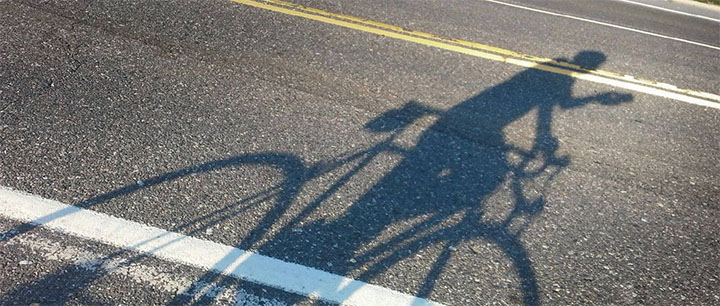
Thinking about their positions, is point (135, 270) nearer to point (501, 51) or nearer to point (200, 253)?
point (200, 253)

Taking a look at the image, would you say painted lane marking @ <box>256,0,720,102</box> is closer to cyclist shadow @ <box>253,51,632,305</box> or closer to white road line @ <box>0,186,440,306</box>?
cyclist shadow @ <box>253,51,632,305</box>

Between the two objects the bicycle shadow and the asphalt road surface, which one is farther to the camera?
the bicycle shadow

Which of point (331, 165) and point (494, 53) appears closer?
point (331, 165)

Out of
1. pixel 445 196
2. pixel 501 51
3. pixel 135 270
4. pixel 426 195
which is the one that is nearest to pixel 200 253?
pixel 135 270

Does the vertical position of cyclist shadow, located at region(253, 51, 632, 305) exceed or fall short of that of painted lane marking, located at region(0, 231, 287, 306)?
it falls short

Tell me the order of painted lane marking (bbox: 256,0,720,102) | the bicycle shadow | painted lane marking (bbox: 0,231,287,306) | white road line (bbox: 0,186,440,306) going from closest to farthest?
1. painted lane marking (bbox: 0,231,287,306)
2. white road line (bbox: 0,186,440,306)
3. the bicycle shadow
4. painted lane marking (bbox: 256,0,720,102)

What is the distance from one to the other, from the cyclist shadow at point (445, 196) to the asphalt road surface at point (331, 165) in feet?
0.05

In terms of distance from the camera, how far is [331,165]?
3986 mm

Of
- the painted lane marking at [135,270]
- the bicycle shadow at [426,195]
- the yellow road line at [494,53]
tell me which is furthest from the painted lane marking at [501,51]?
the painted lane marking at [135,270]

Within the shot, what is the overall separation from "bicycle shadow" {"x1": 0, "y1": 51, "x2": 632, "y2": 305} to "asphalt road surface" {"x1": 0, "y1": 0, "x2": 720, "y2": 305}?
0.01 m

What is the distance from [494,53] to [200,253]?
13.5 ft

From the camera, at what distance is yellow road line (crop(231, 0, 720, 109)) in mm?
6043

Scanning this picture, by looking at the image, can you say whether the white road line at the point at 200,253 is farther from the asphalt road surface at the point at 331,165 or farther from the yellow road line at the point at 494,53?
the yellow road line at the point at 494,53

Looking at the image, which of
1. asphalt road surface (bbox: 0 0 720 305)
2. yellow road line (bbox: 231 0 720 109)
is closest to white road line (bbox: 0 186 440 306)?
asphalt road surface (bbox: 0 0 720 305)
